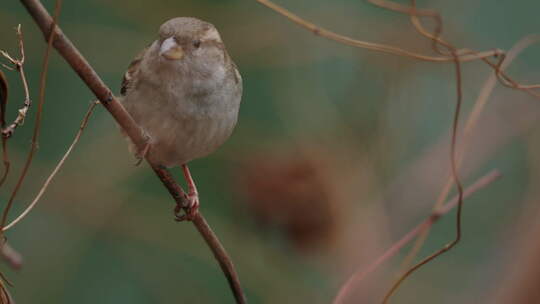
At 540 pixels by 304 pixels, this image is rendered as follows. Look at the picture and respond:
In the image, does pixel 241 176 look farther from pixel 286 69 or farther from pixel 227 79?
pixel 227 79

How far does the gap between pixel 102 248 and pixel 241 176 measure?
887 mm

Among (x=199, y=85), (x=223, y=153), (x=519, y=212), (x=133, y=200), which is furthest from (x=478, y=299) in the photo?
(x=199, y=85)

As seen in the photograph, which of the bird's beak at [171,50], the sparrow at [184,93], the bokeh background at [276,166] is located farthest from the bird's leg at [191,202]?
the bokeh background at [276,166]

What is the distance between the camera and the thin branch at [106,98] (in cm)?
147

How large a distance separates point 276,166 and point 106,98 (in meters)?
2.06

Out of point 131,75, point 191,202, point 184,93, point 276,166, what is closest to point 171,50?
point 184,93

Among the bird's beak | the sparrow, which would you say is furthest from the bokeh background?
the bird's beak

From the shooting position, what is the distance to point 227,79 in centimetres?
262

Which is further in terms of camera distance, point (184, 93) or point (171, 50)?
point (184, 93)

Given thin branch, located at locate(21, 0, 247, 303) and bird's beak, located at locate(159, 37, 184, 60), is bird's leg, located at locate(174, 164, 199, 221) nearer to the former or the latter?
thin branch, located at locate(21, 0, 247, 303)

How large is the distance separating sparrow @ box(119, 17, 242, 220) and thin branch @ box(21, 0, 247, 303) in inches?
13.9

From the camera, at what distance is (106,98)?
1.64 meters

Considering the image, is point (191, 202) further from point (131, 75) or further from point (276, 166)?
point (276, 166)

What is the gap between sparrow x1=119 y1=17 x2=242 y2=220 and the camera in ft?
7.98
